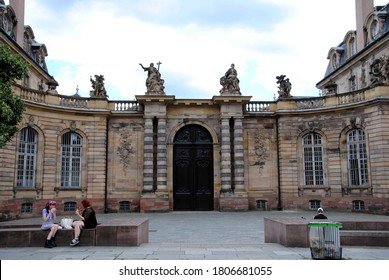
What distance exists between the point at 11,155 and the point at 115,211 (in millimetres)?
7628

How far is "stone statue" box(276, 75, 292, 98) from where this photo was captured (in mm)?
27297

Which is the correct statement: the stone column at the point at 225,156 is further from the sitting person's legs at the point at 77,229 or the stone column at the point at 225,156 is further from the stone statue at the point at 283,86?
the sitting person's legs at the point at 77,229

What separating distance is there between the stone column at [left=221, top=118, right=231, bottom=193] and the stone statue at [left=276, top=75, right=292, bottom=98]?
177 inches

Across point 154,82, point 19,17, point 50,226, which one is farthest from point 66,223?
point 19,17

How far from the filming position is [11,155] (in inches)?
858

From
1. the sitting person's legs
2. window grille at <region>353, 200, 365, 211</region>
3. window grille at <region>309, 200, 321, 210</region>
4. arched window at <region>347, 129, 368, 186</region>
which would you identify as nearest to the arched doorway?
window grille at <region>309, 200, 321, 210</region>

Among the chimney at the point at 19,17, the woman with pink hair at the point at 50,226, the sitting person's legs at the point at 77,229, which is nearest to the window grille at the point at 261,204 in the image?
the sitting person's legs at the point at 77,229

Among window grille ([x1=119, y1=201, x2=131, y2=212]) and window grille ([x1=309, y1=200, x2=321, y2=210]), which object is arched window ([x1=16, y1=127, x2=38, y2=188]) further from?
window grille ([x1=309, y1=200, x2=321, y2=210])

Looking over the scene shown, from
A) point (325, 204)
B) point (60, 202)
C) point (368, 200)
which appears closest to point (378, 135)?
point (368, 200)

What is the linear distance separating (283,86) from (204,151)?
7289 millimetres

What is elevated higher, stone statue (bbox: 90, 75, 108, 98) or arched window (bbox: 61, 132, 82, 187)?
stone statue (bbox: 90, 75, 108, 98)

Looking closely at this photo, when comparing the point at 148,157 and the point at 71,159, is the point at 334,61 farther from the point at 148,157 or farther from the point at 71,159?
the point at 71,159

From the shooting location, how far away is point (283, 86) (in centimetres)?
2745

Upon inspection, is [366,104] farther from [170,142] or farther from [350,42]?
[170,142]
